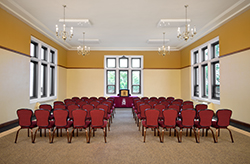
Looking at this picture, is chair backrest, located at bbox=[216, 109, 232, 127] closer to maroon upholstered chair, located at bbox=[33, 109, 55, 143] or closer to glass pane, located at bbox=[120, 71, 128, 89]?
maroon upholstered chair, located at bbox=[33, 109, 55, 143]

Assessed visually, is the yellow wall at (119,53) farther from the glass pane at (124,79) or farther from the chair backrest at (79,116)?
the chair backrest at (79,116)

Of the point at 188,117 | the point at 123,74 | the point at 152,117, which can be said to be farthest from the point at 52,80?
the point at 188,117

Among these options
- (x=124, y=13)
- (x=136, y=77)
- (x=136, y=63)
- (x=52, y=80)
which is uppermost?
(x=124, y=13)

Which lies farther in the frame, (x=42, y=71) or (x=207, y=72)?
(x=42, y=71)

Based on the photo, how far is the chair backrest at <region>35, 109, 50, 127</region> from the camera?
4238mm

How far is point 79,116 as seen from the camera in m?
4.27

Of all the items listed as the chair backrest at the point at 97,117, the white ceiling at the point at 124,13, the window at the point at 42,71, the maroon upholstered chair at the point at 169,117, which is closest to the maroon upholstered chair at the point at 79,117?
the chair backrest at the point at 97,117

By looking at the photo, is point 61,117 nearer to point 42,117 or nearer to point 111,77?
point 42,117

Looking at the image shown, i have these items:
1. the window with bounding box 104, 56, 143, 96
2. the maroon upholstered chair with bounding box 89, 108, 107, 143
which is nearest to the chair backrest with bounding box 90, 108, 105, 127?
the maroon upholstered chair with bounding box 89, 108, 107, 143

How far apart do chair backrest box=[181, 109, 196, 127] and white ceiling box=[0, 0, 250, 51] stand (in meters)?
3.68

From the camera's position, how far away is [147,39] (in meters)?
10.4

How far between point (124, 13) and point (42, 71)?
19.6 feet

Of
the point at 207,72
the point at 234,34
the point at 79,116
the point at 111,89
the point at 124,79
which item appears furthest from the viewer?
the point at 124,79

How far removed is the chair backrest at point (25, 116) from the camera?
4256 millimetres
